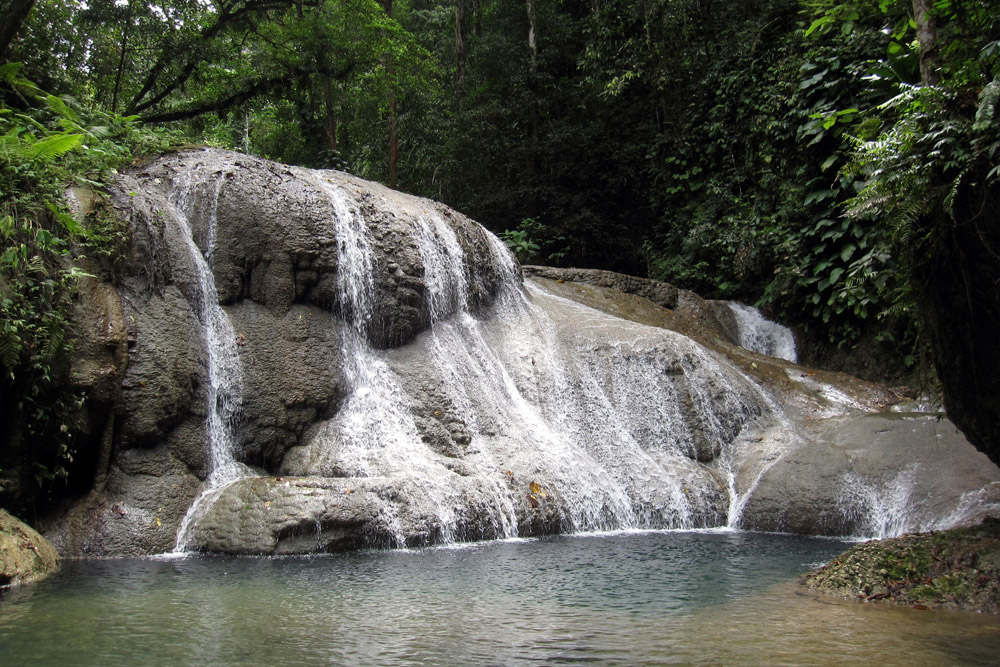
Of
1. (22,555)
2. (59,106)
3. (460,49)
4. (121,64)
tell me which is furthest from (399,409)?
(460,49)

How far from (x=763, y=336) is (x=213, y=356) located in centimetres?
1109

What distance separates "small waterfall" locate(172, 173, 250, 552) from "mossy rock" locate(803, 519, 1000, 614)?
593 cm

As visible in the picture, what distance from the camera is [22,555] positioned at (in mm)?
5742

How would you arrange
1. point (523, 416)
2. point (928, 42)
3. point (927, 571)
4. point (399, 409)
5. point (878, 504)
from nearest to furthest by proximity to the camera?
point (927, 571)
point (928, 42)
point (878, 504)
point (399, 409)
point (523, 416)

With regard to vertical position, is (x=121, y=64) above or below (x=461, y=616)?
above

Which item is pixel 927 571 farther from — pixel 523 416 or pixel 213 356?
pixel 213 356

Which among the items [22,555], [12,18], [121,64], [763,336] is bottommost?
[22,555]

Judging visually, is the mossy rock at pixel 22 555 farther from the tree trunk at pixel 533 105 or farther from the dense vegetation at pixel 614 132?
the tree trunk at pixel 533 105

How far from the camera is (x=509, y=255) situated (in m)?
13.2

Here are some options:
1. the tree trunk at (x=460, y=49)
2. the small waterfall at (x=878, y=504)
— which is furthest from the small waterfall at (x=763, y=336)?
the tree trunk at (x=460, y=49)

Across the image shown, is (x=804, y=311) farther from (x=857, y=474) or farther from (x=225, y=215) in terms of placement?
(x=225, y=215)

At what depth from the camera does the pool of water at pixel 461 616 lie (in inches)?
150

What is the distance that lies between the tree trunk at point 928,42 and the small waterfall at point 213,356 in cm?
740

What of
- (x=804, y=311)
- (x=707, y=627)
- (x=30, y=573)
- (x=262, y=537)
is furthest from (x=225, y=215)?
(x=804, y=311)
